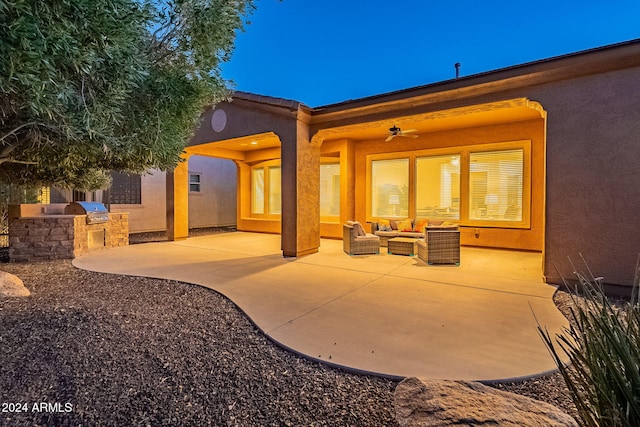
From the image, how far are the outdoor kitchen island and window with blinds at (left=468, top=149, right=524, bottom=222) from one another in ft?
35.6

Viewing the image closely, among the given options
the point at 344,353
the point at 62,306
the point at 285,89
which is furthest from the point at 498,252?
the point at 285,89

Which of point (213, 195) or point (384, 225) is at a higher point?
point (213, 195)

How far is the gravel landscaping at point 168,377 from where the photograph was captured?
2.08 metres

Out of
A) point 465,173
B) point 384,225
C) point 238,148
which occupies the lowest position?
point 384,225

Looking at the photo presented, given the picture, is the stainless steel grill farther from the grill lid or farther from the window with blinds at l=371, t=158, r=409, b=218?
the window with blinds at l=371, t=158, r=409, b=218

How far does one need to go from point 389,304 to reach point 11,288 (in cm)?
544

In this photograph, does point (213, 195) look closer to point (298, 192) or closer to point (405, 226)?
point (298, 192)

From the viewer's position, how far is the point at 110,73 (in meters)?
2.77

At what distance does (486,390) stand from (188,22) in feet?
14.1

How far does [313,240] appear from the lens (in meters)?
8.12

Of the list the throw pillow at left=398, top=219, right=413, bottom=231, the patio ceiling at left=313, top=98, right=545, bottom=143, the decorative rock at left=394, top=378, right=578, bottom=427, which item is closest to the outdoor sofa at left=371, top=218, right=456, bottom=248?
the throw pillow at left=398, top=219, right=413, bottom=231

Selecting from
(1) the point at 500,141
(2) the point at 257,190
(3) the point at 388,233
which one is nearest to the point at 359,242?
(3) the point at 388,233

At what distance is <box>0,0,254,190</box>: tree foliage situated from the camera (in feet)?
6.92

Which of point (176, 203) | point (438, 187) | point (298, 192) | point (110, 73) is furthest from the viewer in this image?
point (176, 203)
